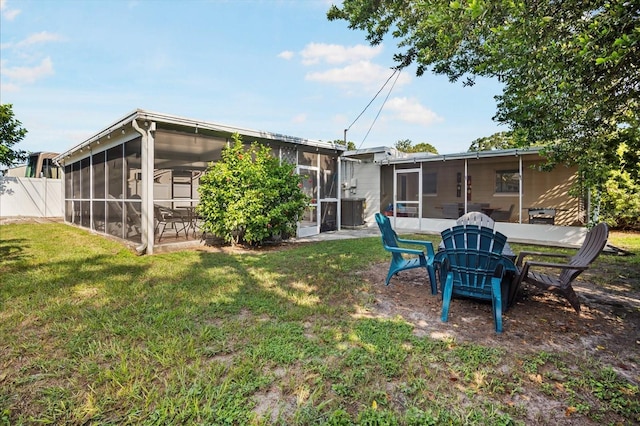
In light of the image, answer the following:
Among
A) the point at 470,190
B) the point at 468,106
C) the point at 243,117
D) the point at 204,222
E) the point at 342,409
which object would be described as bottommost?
the point at 342,409

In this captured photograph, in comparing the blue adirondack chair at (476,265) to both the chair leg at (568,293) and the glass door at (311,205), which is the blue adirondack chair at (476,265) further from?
the glass door at (311,205)

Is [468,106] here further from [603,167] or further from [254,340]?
[254,340]

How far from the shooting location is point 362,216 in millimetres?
13680

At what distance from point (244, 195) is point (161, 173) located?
10.9ft

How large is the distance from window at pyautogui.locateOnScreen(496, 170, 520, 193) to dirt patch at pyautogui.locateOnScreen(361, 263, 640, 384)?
844 cm

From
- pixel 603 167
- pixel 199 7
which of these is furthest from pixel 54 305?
pixel 199 7

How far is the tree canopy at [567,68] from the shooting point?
2.90m

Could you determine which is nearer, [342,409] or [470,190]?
[342,409]

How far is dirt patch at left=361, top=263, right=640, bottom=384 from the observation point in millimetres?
2816

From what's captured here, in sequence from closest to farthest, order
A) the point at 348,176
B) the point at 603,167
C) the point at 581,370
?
the point at 581,370 < the point at 603,167 < the point at 348,176

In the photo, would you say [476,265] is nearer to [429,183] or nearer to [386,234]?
[386,234]

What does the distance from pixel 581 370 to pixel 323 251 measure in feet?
17.3

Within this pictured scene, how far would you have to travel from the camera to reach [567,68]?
328cm

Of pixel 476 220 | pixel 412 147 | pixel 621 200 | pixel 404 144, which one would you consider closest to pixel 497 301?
pixel 476 220
